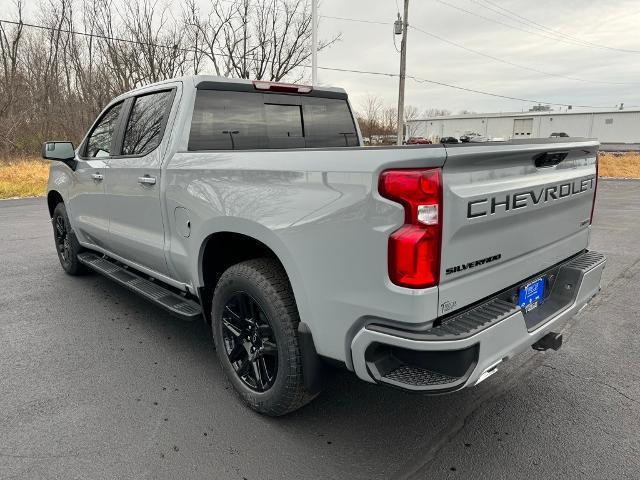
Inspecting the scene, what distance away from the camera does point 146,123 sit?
11.7 ft

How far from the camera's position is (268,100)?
11.5ft

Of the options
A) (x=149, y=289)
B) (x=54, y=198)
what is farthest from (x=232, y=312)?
(x=54, y=198)

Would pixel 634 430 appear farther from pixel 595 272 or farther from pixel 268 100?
pixel 268 100

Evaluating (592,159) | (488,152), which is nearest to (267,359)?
(488,152)

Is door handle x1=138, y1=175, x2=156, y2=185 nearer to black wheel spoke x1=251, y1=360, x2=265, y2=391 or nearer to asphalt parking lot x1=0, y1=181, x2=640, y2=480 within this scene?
asphalt parking lot x1=0, y1=181, x2=640, y2=480

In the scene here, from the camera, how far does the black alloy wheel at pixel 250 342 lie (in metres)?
2.53

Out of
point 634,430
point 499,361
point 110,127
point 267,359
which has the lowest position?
point 634,430

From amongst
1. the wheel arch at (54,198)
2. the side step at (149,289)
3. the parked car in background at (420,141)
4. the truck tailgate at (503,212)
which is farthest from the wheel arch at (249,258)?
the wheel arch at (54,198)

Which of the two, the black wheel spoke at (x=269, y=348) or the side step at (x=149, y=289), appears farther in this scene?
the side step at (x=149, y=289)

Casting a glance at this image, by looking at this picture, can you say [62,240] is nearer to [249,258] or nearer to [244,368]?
[249,258]

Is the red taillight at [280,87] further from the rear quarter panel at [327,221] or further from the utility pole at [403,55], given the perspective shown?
the utility pole at [403,55]

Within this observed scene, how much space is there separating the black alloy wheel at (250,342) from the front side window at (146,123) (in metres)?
1.39

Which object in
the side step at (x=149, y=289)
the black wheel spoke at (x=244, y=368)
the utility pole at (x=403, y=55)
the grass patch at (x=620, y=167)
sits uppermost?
the utility pole at (x=403, y=55)

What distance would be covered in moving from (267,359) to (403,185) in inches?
54.3
